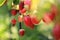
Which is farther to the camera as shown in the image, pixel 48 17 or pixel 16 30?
pixel 16 30

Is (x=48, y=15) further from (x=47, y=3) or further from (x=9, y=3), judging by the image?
(x=9, y=3)

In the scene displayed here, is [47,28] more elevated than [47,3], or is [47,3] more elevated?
[47,3]

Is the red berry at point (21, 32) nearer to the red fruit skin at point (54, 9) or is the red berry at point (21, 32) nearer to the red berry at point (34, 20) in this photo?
the red berry at point (34, 20)

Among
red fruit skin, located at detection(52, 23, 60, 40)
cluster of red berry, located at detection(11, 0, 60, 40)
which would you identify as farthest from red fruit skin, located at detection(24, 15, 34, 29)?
red fruit skin, located at detection(52, 23, 60, 40)

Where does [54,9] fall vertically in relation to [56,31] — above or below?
above

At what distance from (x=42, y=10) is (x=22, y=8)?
131 millimetres

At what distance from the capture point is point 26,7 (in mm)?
892

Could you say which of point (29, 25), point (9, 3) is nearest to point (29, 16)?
point (29, 25)

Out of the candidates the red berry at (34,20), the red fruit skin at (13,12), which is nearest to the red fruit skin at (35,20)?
the red berry at (34,20)

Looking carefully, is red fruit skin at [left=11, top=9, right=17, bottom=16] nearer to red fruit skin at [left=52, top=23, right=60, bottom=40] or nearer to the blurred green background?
the blurred green background

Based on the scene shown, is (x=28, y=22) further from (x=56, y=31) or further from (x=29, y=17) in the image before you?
(x=56, y=31)

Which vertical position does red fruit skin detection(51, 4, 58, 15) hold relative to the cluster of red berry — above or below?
above

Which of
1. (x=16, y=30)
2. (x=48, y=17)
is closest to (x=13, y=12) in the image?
(x=16, y=30)

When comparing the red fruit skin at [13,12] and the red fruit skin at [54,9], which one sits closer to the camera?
the red fruit skin at [54,9]
